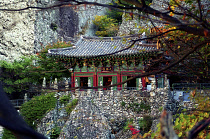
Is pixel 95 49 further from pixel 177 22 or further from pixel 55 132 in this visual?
pixel 177 22

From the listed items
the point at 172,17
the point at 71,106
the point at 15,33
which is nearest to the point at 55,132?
the point at 71,106

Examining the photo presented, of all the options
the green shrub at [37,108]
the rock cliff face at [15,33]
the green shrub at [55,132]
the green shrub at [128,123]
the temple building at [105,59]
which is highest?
the rock cliff face at [15,33]

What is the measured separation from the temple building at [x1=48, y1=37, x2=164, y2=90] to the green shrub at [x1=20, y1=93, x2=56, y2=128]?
1.76m

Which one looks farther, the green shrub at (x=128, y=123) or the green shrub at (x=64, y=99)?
the green shrub at (x=64, y=99)

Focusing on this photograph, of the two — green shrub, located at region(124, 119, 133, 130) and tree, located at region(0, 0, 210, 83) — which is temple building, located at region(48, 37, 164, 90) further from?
tree, located at region(0, 0, 210, 83)

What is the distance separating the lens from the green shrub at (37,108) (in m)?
13.0

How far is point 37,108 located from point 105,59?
4.89 m

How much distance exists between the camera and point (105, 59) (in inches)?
525

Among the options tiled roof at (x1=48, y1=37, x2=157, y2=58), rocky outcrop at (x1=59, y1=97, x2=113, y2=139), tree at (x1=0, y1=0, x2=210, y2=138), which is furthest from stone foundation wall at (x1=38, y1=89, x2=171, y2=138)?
tree at (x1=0, y1=0, x2=210, y2=138)

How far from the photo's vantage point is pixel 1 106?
158cm

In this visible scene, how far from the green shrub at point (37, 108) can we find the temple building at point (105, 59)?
1.76 metres

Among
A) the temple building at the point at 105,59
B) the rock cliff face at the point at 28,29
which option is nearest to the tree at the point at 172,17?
the temple building at the point at 105,59

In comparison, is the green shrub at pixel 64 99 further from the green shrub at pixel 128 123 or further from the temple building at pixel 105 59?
the green shrub at pixel 128 123

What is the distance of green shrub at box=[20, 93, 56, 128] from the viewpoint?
12984mm
